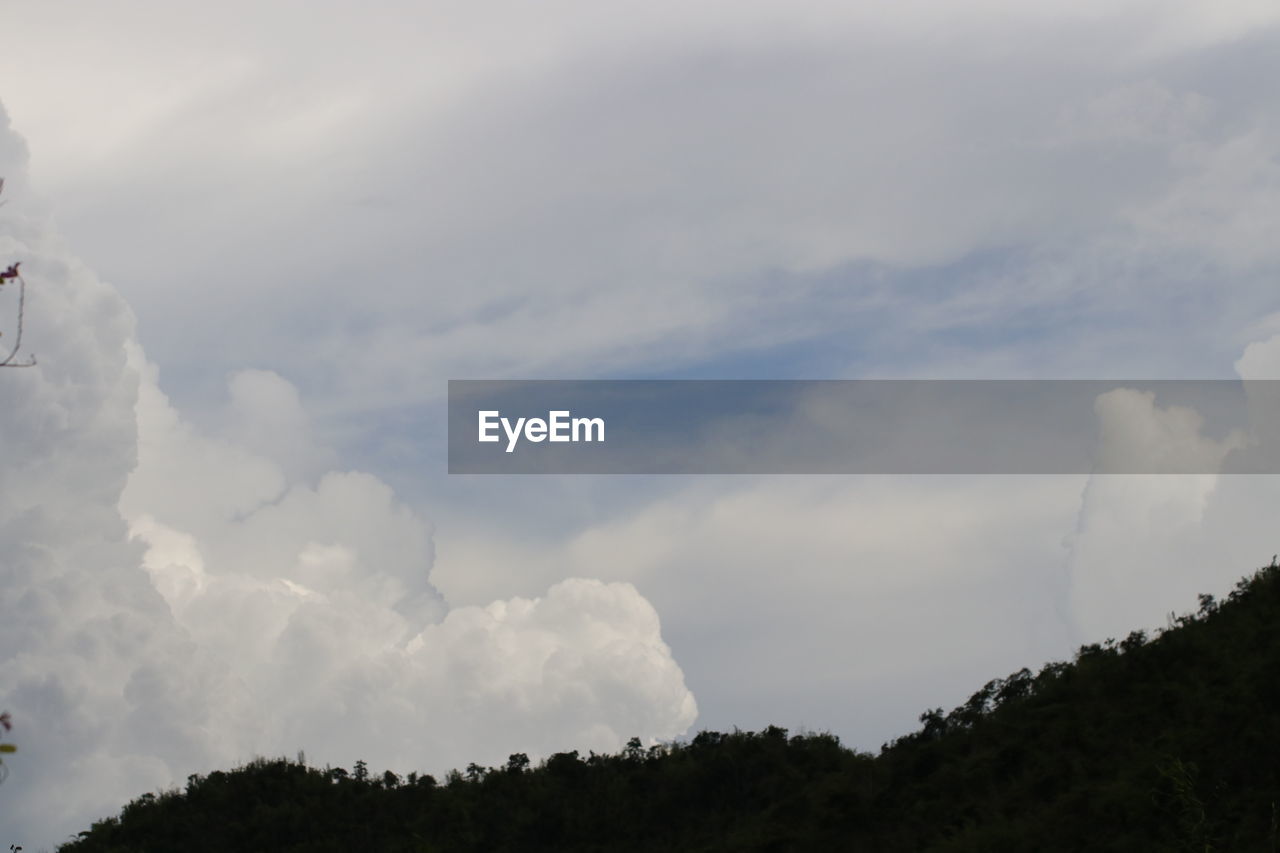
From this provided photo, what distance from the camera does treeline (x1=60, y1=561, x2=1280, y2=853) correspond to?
34000 millimetres

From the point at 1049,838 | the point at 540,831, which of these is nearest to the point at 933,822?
the point at 1049,838

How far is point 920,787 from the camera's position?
148ft

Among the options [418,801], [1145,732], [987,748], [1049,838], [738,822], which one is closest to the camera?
[1049,838]

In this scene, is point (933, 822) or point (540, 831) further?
point (540, 831)

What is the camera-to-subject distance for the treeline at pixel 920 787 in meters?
34.0

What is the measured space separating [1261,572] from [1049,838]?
16.6 meters

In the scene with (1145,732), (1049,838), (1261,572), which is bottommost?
(1049,838)

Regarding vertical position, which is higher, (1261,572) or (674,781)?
(1261,572)

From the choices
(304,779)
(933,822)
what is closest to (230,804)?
(304,779)

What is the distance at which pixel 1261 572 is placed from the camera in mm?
46125

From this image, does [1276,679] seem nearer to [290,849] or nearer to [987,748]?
[987,748]

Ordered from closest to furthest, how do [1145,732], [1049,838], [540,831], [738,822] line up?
[1049,838], [1145,732], [738,822], [540,831]

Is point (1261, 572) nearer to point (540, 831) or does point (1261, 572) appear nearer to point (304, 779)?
point (540, 831)

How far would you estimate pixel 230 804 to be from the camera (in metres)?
63.7
